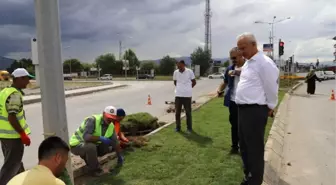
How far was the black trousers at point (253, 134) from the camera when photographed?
159 inches

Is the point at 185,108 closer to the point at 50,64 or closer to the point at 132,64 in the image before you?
the point at 50,64

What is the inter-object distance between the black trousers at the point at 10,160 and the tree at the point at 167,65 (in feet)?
269

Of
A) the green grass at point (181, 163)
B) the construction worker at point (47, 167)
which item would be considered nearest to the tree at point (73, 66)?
the green grass at point (181, 163)

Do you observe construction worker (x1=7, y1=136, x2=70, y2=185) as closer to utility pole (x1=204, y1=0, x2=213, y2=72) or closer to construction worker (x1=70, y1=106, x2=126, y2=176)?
construction worker (x1=70, y1=106, x2=126, y2=176)

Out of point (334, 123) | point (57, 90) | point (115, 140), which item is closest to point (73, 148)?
point (115, 140)

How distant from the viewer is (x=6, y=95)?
394 centimetres

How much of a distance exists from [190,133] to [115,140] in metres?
2.78

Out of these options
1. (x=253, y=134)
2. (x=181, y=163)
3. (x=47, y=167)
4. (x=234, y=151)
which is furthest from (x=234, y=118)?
(x=47, y=167)

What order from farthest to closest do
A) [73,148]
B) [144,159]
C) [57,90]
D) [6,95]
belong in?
[144,159], [73,148], [6,95], [57,90]

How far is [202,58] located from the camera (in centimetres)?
8775

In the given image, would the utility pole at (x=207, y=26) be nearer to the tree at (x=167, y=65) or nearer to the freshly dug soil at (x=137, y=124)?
the tree at (x=167, y=65)

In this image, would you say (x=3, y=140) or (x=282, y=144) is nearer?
(x=3, y=140)

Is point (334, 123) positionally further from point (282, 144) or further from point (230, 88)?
point (230, 88)

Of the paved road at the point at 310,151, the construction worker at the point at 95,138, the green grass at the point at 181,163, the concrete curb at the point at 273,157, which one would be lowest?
the paved road at the point at 310,151
